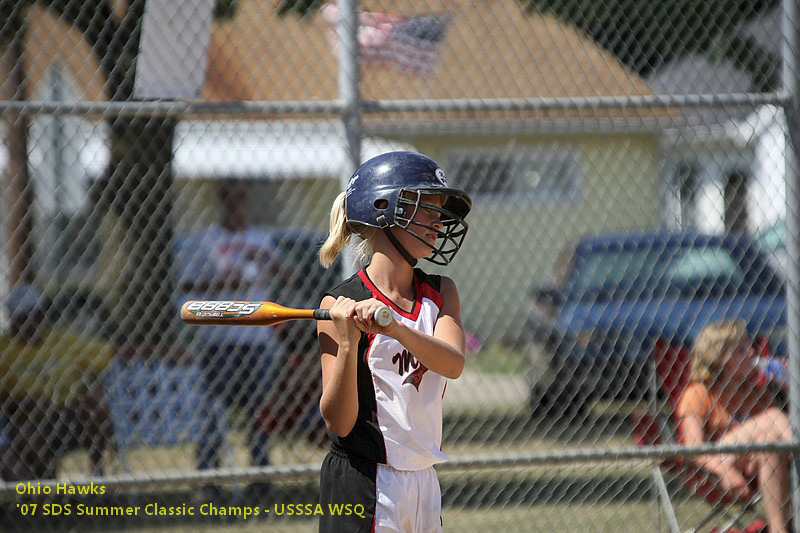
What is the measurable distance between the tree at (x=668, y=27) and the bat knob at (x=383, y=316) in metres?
2.78

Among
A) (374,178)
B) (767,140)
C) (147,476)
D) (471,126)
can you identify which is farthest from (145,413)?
(767,140)

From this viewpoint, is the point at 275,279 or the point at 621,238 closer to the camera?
the point at 275,279

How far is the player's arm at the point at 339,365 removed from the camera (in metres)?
2.39

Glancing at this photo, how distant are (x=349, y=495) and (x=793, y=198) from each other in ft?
8.88

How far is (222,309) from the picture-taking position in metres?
2.58

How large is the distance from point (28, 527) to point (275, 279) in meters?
2.26

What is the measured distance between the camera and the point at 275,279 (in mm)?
6258

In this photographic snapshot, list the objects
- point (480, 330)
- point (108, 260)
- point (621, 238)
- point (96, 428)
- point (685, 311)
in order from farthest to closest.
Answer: point (480, 330), point (621, 238), point (685, 311), point (108, 260), point (96, 428)

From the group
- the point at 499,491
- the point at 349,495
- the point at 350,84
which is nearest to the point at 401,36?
the point at 350,84

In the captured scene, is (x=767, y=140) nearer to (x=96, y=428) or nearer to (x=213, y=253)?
(x=213, y=253)

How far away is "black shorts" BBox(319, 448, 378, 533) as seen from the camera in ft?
8.64

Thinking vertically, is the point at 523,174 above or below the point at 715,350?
below

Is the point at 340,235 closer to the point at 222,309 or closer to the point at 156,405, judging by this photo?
the point at 222,309

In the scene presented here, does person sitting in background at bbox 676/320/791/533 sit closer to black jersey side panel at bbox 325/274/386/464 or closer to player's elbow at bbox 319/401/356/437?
black jersey side panel at bbox 325/274/386/464
